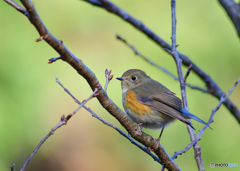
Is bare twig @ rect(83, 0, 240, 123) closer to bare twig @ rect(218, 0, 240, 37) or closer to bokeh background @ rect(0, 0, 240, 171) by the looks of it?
bare twig @ rect(218, 0, 240, 37)

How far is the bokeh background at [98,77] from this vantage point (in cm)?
508

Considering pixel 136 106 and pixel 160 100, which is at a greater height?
pixel 160 100

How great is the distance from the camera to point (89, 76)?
2.02 meters

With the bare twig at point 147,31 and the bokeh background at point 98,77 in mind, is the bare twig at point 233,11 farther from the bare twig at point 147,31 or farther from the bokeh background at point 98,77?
the bokeh background at point 98,77

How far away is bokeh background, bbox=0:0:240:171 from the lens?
5078 mm

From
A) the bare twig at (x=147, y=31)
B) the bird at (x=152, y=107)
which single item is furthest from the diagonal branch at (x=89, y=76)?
the bare twig at (x=147, y=31)

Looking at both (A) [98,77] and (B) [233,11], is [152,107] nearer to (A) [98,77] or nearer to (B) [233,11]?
(B) [233,11]

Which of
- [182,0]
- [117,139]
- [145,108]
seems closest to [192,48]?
[182,0]

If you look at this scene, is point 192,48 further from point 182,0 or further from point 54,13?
point 54,13

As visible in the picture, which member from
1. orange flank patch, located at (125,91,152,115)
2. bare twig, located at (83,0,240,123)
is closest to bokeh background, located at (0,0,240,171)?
orange flank patch, located at (125,91,152,115)

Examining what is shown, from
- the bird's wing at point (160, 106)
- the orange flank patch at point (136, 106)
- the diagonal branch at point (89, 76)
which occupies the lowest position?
the diagonal branch at point (89, 76)

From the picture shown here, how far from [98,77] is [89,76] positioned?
3.39 metres

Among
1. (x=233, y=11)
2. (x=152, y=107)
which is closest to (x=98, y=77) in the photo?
(x=152, y=107)

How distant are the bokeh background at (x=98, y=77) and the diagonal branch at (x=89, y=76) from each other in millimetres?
2584
